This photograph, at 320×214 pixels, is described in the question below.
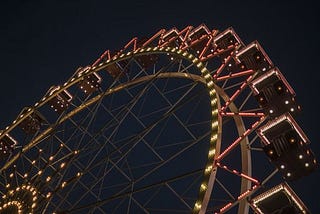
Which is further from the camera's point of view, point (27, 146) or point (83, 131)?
point (27, 146)

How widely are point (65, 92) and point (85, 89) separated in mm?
742

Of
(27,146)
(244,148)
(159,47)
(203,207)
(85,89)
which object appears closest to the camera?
(203,207)

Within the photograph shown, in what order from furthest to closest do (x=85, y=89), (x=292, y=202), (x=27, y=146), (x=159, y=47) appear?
1. (x=85, y=89)
2. (x=27, y=146)
3. (x=159, y=47)
4. (x=292, y=202)

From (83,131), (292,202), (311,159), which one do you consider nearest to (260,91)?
(311,159)

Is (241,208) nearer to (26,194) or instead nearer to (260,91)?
(260,91)

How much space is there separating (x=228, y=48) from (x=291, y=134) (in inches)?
156

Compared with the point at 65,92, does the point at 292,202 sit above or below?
below

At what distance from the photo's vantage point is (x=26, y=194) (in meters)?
11.8

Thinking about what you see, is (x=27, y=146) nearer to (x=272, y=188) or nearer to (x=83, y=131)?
(x=83, y=131)

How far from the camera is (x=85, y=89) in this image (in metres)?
16.0

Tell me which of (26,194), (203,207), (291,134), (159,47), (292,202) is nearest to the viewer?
(203,207)

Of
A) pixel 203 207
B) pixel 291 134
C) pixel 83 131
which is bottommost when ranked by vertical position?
pixel 291 134

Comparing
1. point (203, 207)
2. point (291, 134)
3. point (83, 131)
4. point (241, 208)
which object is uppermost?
point (83, 131)

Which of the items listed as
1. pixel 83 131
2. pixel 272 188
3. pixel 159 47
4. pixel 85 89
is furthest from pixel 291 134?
pixel 85 89
